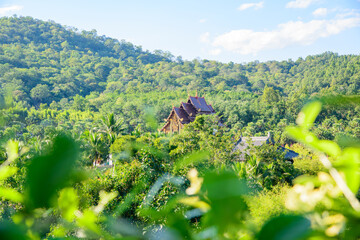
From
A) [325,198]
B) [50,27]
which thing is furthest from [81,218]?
[50,27]

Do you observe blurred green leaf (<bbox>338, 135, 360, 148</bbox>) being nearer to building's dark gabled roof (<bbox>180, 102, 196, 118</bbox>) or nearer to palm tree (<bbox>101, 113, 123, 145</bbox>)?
palm tree (<bbox>101, 113, 123, 145</bbox>)

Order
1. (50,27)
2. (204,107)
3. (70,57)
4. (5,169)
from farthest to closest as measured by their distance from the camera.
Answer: (50,27) < (70,57) < (204,107) < (5,169)

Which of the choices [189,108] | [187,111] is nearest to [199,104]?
[189,108]

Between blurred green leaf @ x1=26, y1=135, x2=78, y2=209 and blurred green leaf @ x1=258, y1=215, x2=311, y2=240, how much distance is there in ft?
0.36

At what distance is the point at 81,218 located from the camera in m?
0.19

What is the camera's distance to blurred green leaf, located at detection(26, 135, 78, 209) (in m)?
0.13

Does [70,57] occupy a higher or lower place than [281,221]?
higher

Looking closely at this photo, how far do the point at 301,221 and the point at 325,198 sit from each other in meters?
0.06

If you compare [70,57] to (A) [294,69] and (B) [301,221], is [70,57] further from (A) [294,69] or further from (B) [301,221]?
(B) [301,221]

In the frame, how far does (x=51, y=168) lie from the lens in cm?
14

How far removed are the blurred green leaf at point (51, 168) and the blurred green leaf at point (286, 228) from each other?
111 millimetres

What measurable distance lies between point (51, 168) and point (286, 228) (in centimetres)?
13

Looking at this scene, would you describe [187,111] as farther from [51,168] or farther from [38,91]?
[51,168]

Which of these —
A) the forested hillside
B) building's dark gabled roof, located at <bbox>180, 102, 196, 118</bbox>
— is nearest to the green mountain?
the forested hillside
